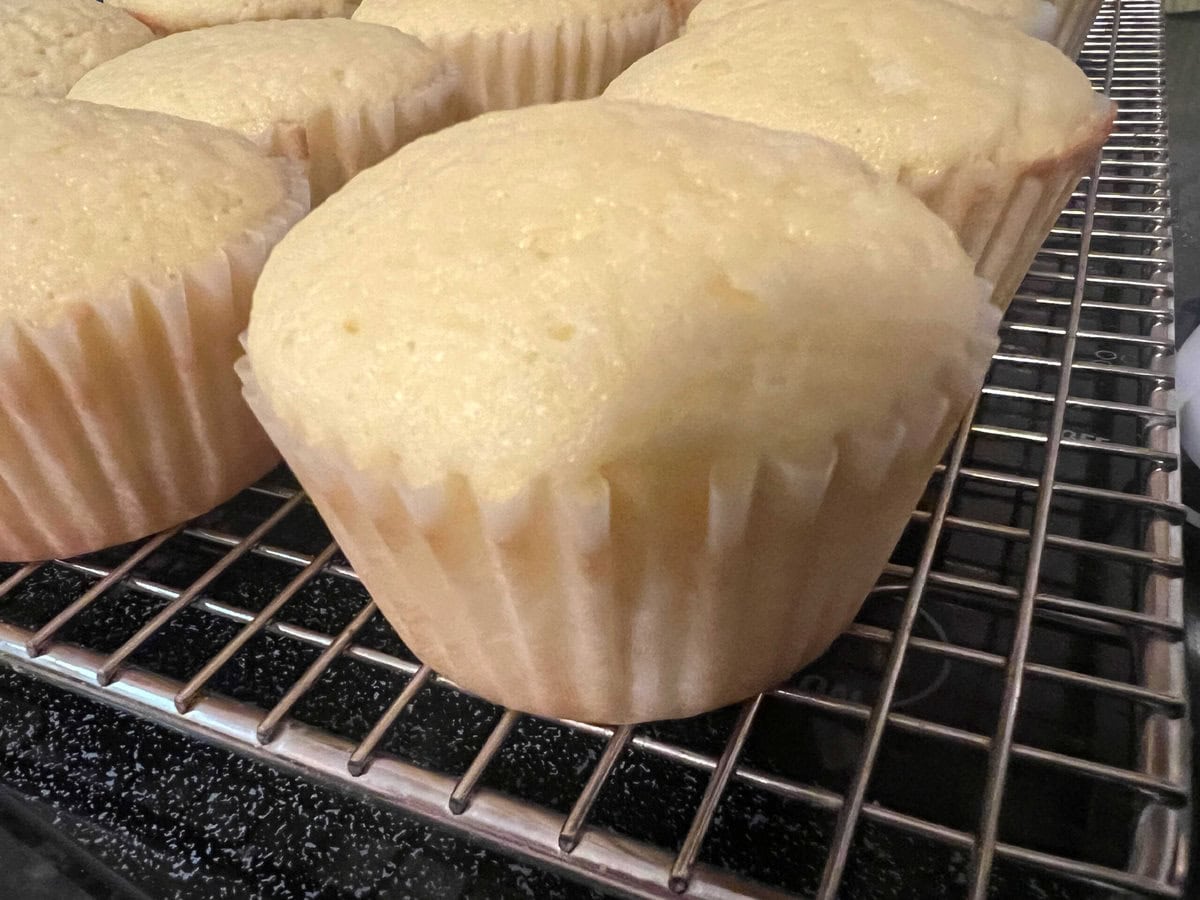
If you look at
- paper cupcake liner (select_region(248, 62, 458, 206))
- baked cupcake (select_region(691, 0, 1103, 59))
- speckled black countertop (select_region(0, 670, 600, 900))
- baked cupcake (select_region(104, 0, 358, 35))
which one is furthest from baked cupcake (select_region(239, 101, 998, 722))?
baked cupcake (select_region(104, 0, 358, 35))

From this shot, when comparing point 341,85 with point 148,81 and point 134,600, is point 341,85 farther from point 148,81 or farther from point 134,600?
point 134,600

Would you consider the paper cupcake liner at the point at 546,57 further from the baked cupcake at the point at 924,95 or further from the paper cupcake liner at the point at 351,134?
the baked cupcake at the point at 924,95

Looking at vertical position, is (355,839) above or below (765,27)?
below

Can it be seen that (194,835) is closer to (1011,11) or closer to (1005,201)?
(1005,201)

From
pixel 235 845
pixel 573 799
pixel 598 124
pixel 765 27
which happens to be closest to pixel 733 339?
pixel 598 124

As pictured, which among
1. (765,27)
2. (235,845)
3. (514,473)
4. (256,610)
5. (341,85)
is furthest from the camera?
(341,85)

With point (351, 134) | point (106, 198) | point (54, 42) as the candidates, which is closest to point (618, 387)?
point (106, 198)
